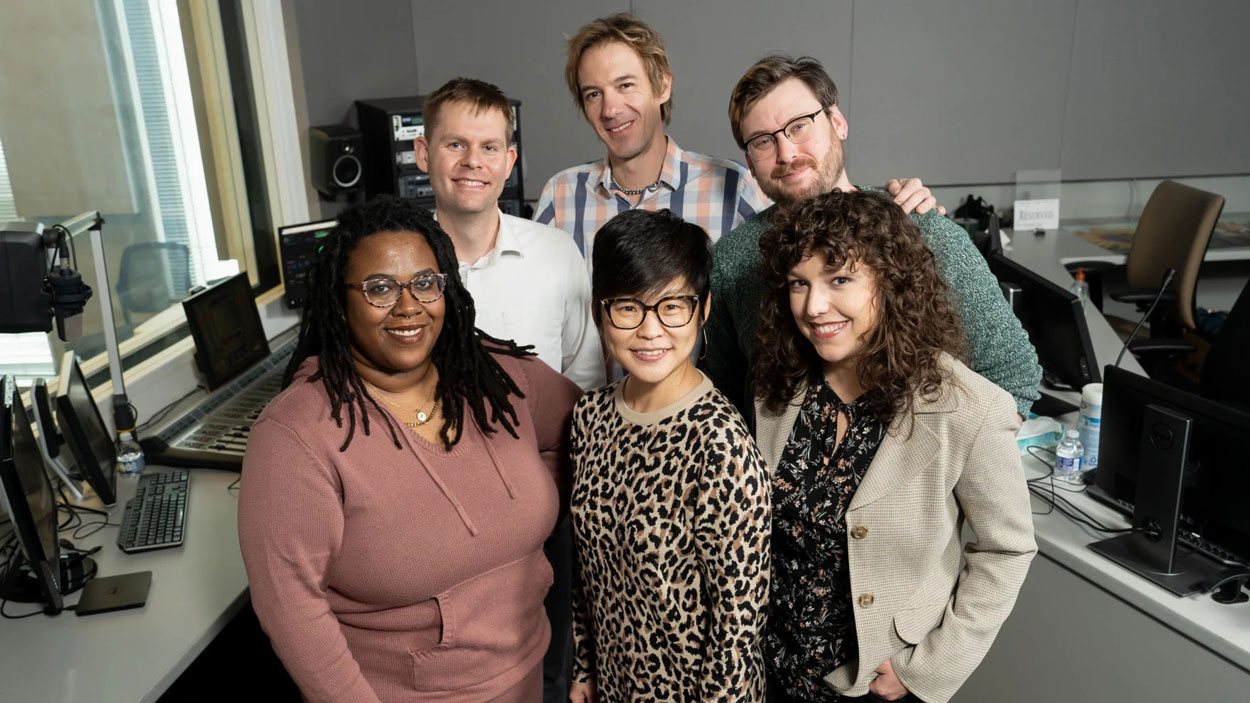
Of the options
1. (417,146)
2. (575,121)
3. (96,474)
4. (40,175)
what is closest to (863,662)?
(417,146)

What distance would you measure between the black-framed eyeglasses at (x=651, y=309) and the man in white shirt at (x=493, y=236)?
22.1 inches

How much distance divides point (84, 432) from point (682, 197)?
1.49 m

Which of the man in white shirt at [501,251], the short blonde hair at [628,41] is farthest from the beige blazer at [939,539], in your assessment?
the short blonde hair at [628,41]

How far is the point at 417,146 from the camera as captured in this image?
6.26 feet

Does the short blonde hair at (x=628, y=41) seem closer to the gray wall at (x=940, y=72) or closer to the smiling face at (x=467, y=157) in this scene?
the smiling face at (x=467, y=157)

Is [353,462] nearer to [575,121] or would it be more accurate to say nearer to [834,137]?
[834,137]

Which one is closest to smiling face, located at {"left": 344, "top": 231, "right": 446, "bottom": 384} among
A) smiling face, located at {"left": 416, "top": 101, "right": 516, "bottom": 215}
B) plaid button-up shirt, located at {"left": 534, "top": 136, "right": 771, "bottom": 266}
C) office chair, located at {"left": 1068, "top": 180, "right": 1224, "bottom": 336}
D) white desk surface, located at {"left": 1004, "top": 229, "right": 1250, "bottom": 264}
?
smiling face, located at {"left": 416, "top": 101, "right": 516, "bottom": 215}

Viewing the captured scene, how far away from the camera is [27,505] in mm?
1521

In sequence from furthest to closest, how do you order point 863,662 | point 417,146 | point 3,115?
point 3,115 < point 417,146 < point 863,662

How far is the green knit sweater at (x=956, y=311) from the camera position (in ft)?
5.12

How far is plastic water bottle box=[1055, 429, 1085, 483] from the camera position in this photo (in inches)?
84.9

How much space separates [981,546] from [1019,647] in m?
0.85

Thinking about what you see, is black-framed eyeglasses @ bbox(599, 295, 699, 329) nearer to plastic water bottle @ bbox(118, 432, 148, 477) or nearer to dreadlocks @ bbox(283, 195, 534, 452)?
dreadlocks @ bbox(283, 195, 534, 452)

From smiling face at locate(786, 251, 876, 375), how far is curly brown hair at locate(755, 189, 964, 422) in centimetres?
1
